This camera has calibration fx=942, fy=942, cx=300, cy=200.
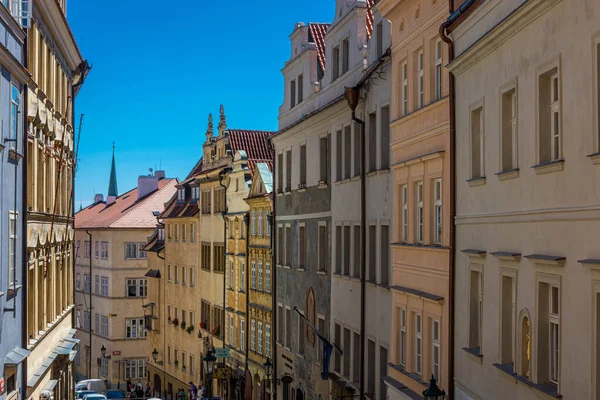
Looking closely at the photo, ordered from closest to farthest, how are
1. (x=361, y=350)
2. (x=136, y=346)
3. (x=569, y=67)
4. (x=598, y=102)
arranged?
(x=598, y=102), (x=569, y=67), (x=361, y=350), (x=136, y=346)

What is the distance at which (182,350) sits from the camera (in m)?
52.4

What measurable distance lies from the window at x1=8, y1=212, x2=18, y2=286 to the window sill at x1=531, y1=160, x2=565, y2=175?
10357 mm

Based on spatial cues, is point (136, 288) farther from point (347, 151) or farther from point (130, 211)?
point (347, 151)

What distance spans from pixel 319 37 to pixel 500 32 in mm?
19000

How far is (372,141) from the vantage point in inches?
908

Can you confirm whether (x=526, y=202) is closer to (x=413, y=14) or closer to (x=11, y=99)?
(x=413, y=14)

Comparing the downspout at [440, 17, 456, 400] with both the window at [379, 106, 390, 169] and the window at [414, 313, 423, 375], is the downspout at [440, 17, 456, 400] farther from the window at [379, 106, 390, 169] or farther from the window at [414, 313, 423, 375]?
the window at [379, 106, 390, 169]

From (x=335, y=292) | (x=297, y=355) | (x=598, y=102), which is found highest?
(x=598, y=102)

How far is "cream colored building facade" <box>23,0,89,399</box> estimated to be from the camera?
69.7 ft

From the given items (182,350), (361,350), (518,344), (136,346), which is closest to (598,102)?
(518,344)

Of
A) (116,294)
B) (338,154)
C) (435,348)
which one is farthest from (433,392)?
(116,294)

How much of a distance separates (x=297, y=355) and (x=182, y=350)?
23004 millimetres

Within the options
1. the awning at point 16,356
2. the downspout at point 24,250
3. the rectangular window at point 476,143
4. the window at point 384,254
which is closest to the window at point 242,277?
the window at point 384,254

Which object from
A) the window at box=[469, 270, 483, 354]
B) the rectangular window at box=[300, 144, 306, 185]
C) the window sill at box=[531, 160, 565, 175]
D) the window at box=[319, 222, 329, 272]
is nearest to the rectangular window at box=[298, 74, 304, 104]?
the rectangular window at box=[300, 144, 306, 185]
